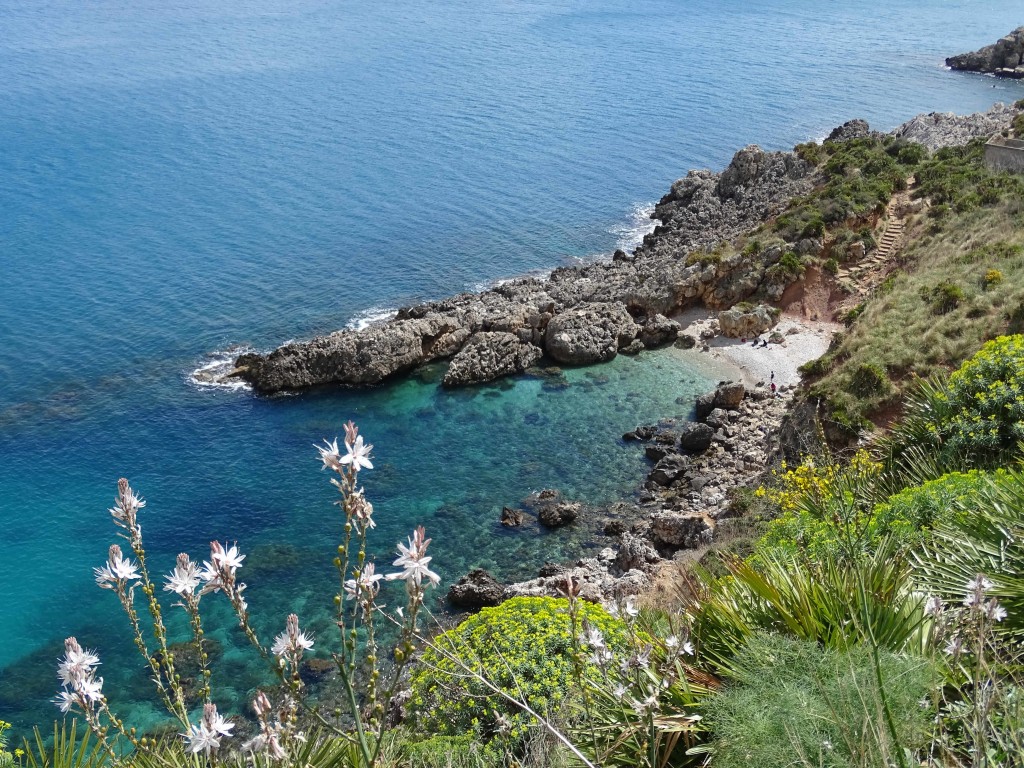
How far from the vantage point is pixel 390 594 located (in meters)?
23.7

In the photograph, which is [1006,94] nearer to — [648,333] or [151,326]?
[648,333]

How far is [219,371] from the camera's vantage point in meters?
38.5

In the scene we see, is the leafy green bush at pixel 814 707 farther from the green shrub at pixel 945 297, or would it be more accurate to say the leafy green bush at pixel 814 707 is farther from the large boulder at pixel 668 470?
the green shrub at pixel 945 297

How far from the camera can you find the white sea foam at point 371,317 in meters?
42.6

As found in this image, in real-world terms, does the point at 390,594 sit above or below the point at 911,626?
below

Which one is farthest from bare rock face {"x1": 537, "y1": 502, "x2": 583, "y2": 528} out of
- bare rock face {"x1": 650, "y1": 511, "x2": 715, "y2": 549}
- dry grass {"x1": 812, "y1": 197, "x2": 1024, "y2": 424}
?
dry grass {"x1": 812, "y1": 197, "x2": 1024, "y2": 424}

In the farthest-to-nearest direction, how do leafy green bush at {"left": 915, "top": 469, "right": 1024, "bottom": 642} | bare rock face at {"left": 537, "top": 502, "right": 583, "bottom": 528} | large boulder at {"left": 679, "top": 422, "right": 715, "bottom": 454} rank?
large boulder at {"left": 679, "top": 422, "right": 715, "bottom": 454} → bare rock face at {"left": 537, "top": 502, "right": 583, "bottom": 528} → leafy green bush at {"left": 915, "top": 469, "right": 1024, "bottom": 642}

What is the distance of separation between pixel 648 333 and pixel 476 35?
88.4m

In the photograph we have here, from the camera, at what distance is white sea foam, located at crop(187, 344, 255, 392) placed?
3722 centimetres

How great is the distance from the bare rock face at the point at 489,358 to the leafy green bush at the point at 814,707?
30.2m

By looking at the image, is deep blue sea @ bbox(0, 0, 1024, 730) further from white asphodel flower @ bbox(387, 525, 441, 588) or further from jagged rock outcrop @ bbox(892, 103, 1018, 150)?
white asphodel flower @ bbox(387, 525, 441, 588)

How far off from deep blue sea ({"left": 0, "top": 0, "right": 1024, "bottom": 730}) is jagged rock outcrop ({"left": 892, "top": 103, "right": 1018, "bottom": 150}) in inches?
680

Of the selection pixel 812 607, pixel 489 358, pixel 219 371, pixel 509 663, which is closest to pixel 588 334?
pixel 489 358

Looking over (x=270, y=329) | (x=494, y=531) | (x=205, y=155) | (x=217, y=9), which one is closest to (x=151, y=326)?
(x=270, y=329)
